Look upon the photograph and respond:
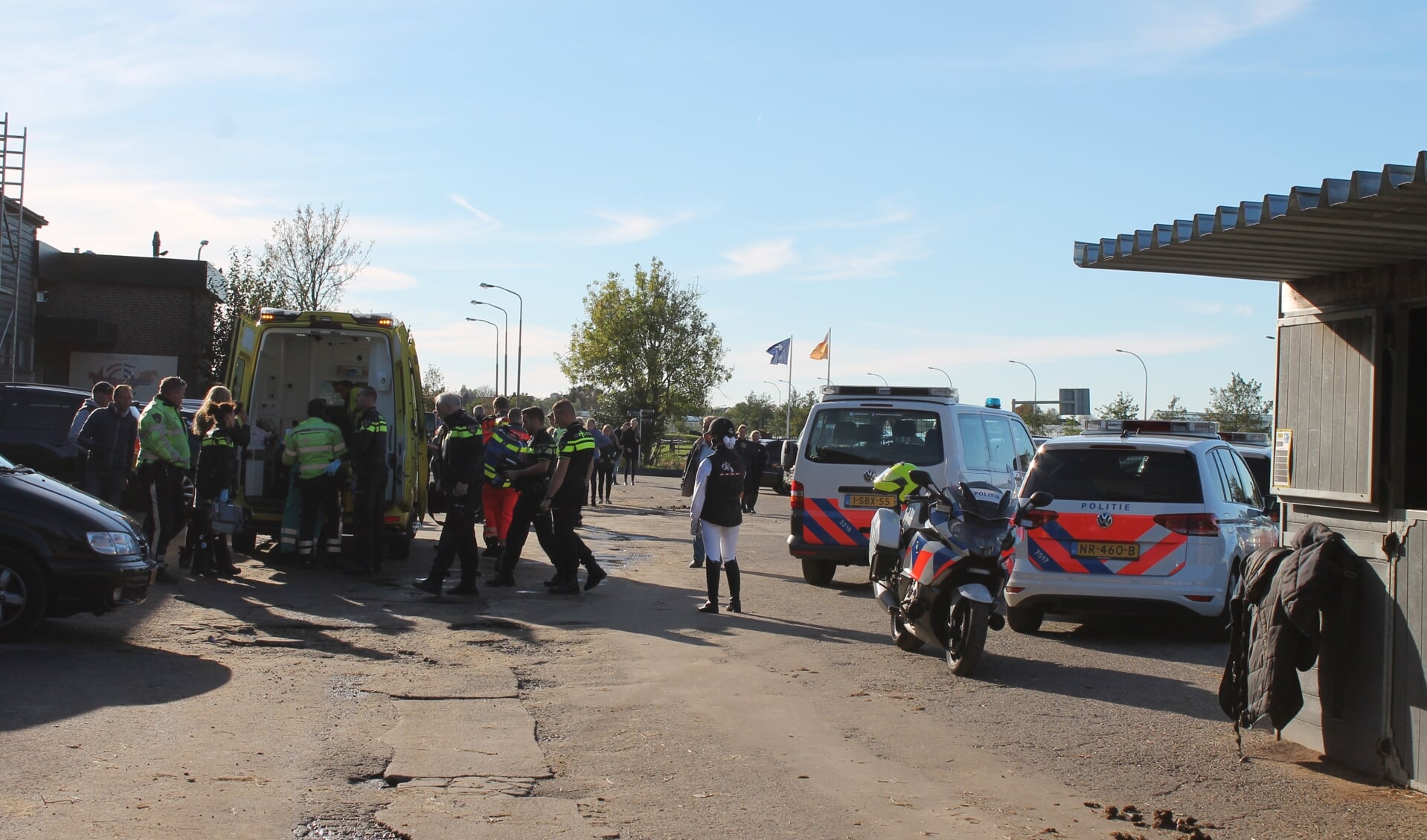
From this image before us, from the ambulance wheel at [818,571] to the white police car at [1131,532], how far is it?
3.36 metres

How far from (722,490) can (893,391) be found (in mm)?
3213

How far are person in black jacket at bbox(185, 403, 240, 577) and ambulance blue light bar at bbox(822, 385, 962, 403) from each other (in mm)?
6048

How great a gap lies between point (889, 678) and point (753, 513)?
18083 mm

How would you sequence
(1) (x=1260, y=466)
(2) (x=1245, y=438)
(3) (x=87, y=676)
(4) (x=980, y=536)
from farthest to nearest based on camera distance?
(2) (x=1245, y=438)
(1) (x=1260, y=466)
(4) (x=980, y=536)
(3) (x=87, y=676)

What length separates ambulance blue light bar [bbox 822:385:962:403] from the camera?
44.9ft

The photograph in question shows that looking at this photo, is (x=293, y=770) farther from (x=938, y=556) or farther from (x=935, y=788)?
(x=938, y=556)

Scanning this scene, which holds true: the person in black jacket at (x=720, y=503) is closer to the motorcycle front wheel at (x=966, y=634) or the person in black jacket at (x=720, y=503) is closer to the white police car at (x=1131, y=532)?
the white police car at (x=1131, y=532)

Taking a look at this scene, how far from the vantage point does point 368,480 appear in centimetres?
1264

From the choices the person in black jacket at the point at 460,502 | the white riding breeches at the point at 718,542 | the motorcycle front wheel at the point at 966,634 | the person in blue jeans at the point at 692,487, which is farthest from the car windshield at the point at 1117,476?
the person in black jacket at the point at 460,502

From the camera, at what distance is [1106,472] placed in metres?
10.5

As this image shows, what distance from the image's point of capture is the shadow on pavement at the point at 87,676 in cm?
657

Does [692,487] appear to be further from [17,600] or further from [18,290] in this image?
[18,290]

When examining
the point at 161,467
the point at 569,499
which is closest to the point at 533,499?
the point at 569,499

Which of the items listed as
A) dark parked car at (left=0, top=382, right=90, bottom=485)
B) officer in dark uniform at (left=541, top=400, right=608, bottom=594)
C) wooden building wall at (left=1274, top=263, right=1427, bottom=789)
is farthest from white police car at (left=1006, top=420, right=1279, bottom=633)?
dark parked car at (left=0, top=382, right=90, bottom=485)
